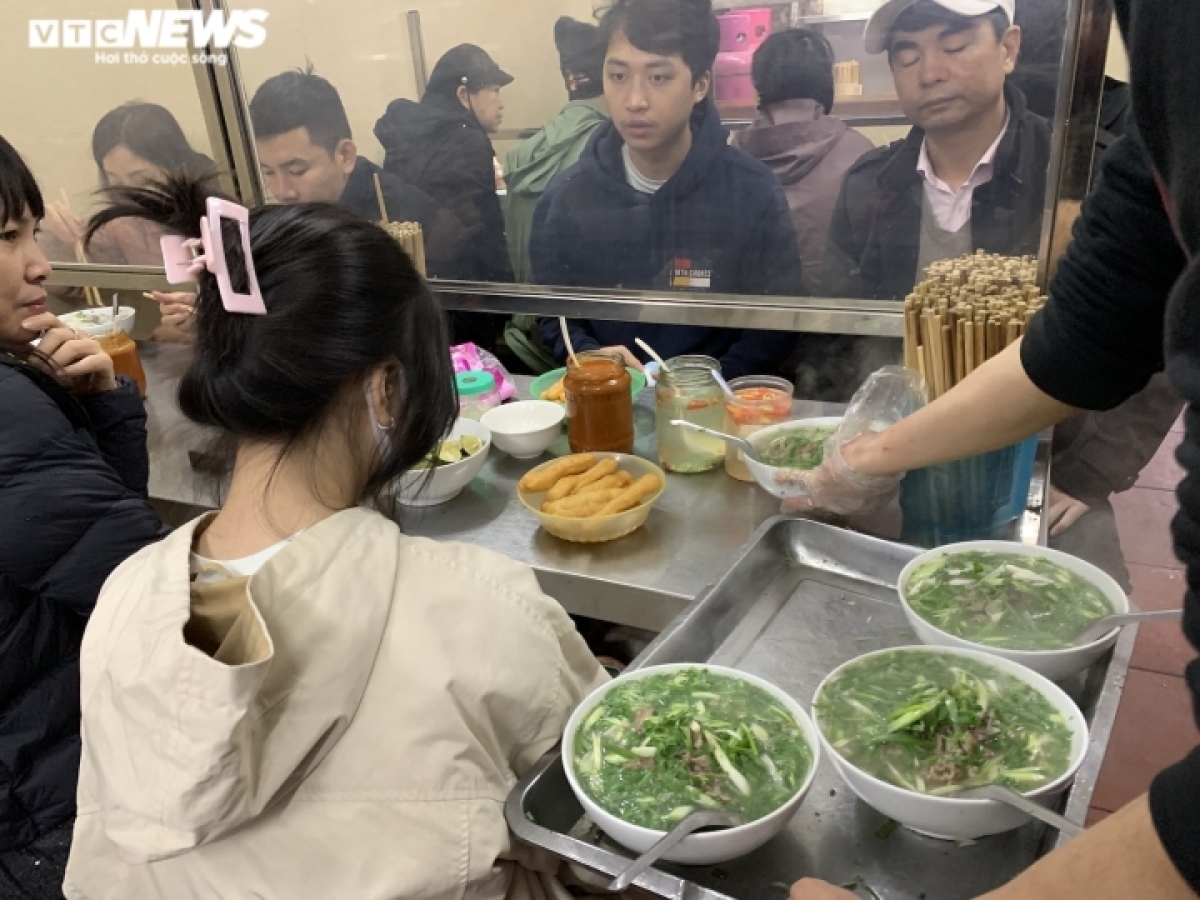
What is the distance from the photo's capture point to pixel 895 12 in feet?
5.79

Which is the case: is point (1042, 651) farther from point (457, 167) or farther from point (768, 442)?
point (457, 167)

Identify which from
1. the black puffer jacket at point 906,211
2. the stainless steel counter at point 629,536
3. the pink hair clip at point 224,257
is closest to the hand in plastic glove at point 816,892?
the stainless steel counter at point 629,536

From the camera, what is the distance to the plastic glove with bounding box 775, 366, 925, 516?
1413 mm

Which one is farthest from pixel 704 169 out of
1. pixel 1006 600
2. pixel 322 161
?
pixel 1006 600

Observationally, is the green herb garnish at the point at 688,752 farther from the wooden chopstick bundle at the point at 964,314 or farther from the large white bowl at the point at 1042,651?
the wooden chopstick bundle at the point at 964,314

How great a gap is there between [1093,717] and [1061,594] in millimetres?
216

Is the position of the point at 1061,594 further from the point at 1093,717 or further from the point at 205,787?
the point at 205,787

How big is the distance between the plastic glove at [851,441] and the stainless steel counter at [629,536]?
0.27 ft

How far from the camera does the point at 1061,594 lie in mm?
1117

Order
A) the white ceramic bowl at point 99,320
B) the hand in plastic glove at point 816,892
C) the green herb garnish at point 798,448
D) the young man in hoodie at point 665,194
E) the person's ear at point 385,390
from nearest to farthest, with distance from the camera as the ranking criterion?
the hand in plastic glove at point 816,892 < the person's ear at point 385,390 < the green herb garnish at point 798,448 < the young man in hoodie at point 665,194 < the white ceramic bowl at point 99,320

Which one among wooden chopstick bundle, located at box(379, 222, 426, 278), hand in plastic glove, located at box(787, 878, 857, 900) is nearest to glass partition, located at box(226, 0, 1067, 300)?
wooden chopstick bundle, located at box(379, 222, 426, 278)

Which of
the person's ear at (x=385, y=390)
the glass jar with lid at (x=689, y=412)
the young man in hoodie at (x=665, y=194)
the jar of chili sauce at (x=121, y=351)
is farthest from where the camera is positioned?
the jar of chili sauce at (x=121, y=351)

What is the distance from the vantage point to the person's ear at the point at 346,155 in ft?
7.96

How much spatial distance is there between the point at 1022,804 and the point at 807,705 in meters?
0.33
